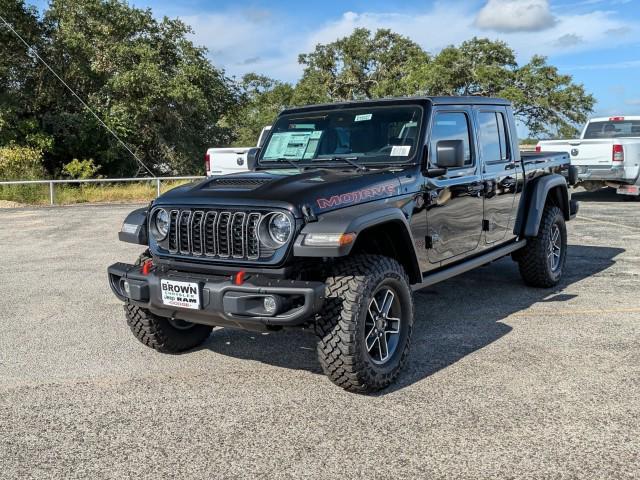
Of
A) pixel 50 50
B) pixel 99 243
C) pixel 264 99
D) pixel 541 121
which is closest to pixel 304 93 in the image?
pixel 264 99

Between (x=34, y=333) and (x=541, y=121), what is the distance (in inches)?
1284

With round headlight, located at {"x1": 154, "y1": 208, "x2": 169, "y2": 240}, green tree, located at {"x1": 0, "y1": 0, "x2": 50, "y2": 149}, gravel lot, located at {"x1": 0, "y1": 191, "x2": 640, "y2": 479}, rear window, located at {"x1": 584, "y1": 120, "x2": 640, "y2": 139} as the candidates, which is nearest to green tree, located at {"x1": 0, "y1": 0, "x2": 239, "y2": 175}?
green tree, located at {"x1": 0, "y1": 0, "x2": 50, "y2": 149}

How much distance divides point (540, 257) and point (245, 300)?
3.98 meters

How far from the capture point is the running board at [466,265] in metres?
4.97

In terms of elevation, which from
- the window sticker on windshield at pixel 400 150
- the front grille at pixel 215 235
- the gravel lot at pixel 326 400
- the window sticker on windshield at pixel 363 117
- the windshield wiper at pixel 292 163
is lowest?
the gravel lot at pixel 326 400

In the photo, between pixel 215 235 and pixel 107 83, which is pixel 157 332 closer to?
pixel 215 235

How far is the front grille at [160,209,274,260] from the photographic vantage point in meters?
4.03

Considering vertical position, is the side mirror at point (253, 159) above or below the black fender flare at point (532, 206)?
above

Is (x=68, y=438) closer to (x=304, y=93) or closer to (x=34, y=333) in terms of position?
(x=34, y=333)

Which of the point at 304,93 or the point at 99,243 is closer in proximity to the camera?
the point at 99,243

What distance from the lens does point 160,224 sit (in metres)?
4.54

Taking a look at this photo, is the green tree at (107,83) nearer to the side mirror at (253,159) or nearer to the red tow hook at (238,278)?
the side mirror at (253,159)

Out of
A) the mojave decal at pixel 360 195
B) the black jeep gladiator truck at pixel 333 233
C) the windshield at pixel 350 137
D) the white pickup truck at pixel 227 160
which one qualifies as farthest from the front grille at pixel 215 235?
the white pickup truck at pixel 227 160

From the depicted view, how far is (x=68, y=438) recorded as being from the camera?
3598mm
